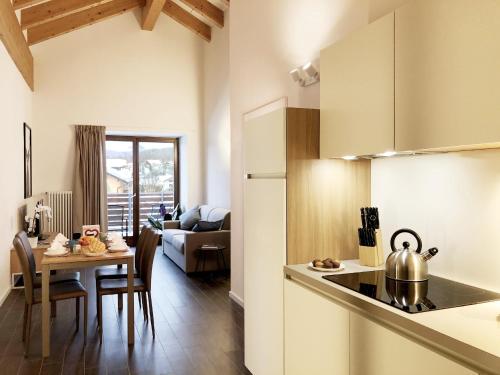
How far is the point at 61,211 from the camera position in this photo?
7598 mm

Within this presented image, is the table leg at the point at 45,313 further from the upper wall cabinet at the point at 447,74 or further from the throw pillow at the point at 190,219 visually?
the throw pillow at the point at 190,219

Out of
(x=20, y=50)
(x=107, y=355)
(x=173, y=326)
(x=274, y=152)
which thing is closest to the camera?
(x=274, y=152)

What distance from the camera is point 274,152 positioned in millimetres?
2549

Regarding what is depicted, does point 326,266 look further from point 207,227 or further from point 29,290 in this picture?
point 207,227

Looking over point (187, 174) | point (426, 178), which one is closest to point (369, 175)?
point (426, 178)

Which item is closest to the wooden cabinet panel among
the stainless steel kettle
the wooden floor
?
the stainless steel kettle

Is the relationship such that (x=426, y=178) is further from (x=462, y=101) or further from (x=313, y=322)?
(x=313, y=322)

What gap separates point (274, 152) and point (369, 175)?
0.65 meters

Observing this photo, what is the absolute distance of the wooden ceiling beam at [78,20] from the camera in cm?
707

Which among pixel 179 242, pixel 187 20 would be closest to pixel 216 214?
pixel 179 242

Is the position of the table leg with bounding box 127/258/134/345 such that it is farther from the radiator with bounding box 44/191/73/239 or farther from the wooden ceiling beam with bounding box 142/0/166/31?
the wooden ceiling beam with bounding box 142/0/166/31

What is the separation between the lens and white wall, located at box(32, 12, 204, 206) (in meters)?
7.53

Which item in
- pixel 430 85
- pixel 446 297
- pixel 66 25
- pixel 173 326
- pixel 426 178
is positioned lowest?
pixel 173 326

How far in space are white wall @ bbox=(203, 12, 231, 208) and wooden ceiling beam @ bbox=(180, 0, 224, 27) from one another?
5.6 inches
